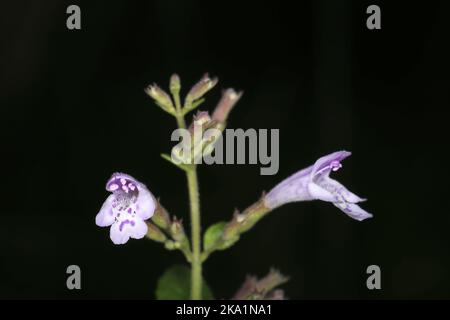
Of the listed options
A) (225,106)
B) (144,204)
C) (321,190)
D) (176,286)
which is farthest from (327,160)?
(176,286)

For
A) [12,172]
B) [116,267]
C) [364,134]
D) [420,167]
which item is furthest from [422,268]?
[12,172]

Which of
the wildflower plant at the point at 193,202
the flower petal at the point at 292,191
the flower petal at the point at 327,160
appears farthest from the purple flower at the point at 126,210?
the flower petal at the point at 327,160

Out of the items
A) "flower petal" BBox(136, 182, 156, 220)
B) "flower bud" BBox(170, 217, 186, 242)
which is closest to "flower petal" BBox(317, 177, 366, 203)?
"flower bud" BBox(170, 217, 186, 242)

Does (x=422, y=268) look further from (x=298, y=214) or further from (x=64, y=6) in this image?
(x=64, y=6)

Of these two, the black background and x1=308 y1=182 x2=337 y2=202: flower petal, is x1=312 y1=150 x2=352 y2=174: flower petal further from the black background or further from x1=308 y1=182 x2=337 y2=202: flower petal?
the black background

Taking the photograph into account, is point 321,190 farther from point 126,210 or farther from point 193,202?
point 126,210

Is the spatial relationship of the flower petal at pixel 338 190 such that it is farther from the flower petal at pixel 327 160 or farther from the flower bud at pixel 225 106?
the flower bud at pixel 225 106

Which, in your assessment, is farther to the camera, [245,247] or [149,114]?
[149,114]

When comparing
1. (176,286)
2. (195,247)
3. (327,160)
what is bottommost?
(176,286)
